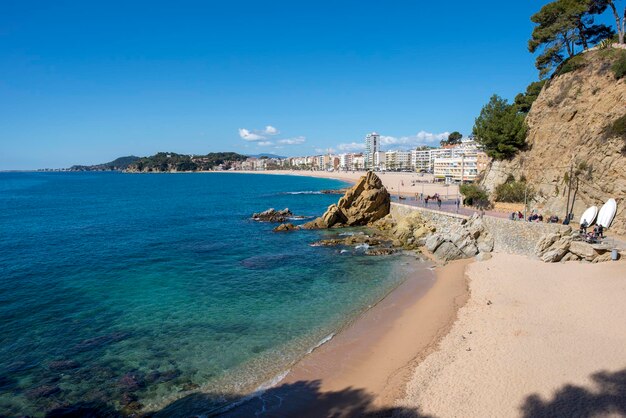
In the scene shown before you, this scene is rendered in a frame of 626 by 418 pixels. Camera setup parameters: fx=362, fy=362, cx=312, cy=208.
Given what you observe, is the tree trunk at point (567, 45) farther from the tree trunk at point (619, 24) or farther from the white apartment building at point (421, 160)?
the white apartment building at point (421, 160)

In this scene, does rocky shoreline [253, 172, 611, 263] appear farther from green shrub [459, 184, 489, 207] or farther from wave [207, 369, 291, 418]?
wave [207, 369, 291, 418]

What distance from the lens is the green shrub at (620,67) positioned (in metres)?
25.6

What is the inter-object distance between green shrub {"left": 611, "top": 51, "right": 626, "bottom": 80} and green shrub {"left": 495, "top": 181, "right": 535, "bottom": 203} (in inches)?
382

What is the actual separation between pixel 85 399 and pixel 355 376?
8341 mm

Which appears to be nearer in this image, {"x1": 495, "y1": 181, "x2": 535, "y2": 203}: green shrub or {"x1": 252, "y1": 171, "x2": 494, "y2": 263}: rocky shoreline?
{"x1": 252, "y1": 171, "x2": 494, "y2": 263}: rocky shoreline

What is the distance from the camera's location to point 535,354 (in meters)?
12.0

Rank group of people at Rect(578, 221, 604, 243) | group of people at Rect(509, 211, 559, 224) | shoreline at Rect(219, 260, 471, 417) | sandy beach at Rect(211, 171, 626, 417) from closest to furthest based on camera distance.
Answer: sandy beach at Rect(211, 171, 626, 417) → shoreline at Rect(219, 260, 471, 417) → group of people at Rect(578, 221, 604, 243) → group of people at Rect(509, 211, 559, 224)

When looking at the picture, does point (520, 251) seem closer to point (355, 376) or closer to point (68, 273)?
point (355, 376)

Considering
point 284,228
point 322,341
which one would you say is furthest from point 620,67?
point 284,228

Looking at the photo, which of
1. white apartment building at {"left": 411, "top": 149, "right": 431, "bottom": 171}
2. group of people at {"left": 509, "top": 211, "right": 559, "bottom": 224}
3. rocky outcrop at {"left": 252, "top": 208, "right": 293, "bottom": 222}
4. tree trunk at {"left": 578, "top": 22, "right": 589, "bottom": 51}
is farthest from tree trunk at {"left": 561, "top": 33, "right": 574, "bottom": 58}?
white apartment building at {"left": 411, "top": 149, "right": 431, "bottom": 171}

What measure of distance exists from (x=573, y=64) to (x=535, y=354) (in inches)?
1163

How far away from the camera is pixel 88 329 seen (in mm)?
15484

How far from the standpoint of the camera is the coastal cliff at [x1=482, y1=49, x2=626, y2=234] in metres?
23.5

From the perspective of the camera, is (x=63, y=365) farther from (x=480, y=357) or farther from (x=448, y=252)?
(x=448, y=252)
